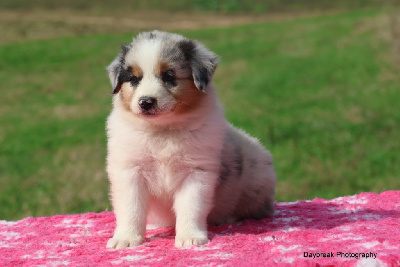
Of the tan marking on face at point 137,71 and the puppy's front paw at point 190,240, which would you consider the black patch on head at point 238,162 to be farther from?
the tan marking on face at point 137,71

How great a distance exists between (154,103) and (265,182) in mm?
1389

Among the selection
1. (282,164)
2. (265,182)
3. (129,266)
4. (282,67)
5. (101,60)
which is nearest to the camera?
(129,266)

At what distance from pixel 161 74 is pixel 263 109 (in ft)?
32.9

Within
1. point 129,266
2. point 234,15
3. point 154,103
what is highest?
point 234,15

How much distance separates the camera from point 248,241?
3.91m

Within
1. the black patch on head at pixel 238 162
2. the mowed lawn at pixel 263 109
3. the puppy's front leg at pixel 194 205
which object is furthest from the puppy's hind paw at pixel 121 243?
the mowed lawn at pixel 263 109

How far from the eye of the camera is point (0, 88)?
17641 mm

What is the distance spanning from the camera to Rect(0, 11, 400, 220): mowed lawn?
31.2 ft

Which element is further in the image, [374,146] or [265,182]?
[374,146]

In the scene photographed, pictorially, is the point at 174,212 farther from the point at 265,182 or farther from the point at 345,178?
the point at 345,178

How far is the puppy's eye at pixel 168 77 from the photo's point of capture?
3961 mm

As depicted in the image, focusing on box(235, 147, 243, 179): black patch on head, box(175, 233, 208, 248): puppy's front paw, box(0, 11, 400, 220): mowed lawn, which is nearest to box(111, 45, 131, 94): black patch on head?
box(235, 147, 243, 179): black patch on head

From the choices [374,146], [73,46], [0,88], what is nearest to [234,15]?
[73,46]

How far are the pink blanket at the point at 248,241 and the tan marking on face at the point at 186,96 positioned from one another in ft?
3.09
